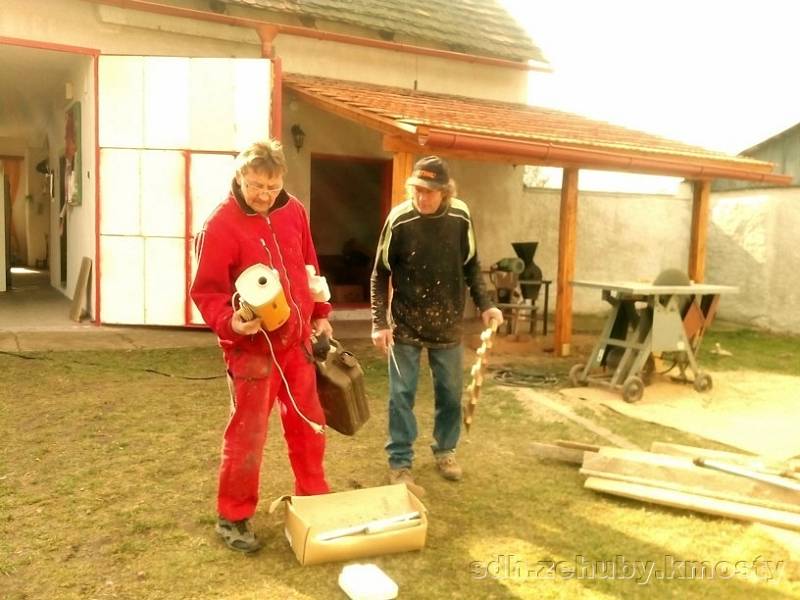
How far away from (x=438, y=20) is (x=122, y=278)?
6.23 m

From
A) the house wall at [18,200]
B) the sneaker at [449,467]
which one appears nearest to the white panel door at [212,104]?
the sneaker at [449,467]

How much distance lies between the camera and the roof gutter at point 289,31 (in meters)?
8.26

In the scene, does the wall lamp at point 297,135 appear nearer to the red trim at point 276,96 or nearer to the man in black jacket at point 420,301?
the red trim at point 276,96

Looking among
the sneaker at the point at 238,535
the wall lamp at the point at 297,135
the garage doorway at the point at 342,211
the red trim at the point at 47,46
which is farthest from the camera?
the garage doorway at the point at 342,211

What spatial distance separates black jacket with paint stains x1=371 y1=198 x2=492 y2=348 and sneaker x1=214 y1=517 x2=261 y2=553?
1.34 m

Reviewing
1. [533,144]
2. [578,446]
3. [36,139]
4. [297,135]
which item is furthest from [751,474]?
[36,139]

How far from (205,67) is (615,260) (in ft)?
26.1

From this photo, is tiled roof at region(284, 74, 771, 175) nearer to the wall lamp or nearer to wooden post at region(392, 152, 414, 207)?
wooden post at region(392, 152, 414, 207)

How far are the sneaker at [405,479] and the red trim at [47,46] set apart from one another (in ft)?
21.3

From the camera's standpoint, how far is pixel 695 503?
4.03 metres

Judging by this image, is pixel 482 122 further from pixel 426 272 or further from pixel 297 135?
pixel 426 272

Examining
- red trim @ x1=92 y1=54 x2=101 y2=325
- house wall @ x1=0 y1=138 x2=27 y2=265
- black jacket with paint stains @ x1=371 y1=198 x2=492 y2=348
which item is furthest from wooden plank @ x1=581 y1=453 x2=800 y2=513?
house wall @ x1=0 y1=138 x2=27 y2=265

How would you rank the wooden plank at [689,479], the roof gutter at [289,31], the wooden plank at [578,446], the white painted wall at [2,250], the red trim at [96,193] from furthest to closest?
the white painted wall at [2,250], the red trim at [96,193], the roof gutter at [289,31], the wooden plank at [578,446], the wooden plank at [689,479]

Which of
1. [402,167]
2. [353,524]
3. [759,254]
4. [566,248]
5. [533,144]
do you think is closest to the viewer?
[353,524]
